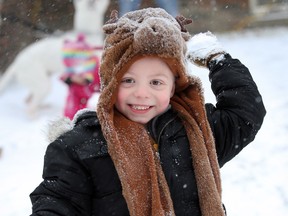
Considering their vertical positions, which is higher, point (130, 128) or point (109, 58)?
point (109, 58)

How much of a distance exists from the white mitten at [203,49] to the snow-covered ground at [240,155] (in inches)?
29.4

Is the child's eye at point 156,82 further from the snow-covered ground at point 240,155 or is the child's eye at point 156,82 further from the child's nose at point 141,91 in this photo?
the snow-covered ground at point 240,155

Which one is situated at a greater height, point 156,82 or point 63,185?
point 156,82

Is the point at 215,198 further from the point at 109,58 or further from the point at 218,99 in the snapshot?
the point at 109,58

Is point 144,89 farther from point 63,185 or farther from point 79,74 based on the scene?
point 79,74

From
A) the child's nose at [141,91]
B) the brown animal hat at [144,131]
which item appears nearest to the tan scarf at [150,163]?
the brown animal hat at [144,131]

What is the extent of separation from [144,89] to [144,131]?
0.17m

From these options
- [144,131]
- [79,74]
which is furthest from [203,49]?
[79,74]

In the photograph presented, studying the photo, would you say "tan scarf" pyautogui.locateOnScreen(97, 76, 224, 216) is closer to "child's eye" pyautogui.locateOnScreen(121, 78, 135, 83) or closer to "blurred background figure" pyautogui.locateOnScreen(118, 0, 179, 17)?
"child's eye" pyautogui.locateOnScreen(121, 78, 135, 83)

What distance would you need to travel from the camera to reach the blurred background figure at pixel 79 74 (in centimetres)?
593

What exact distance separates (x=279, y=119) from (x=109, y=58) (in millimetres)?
4842

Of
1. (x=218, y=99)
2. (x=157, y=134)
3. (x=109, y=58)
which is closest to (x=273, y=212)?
(x=218, y=99)

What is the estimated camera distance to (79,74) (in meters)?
6.26

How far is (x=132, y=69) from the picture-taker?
6.64 feet
